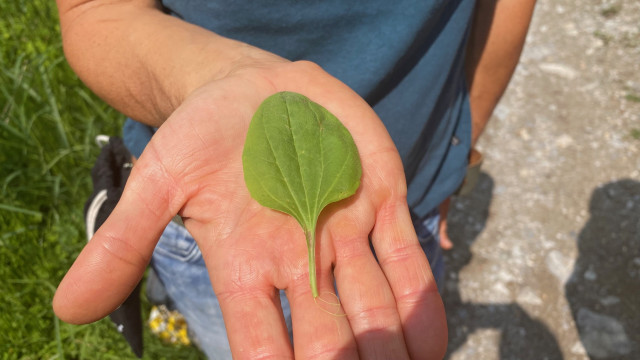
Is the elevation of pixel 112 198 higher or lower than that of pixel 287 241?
lower

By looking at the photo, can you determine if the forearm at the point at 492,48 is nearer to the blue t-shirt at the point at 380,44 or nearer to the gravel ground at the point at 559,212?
the blue t-shirt at the point at 380,44

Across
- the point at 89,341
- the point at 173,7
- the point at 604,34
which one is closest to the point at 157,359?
the point at 89,341

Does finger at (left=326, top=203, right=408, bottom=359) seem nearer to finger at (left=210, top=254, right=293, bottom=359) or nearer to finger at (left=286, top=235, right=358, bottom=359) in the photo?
finger at (left=286, top=235, right=358, bottom=359)

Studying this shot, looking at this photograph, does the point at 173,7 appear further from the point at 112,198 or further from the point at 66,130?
the point at 66,130

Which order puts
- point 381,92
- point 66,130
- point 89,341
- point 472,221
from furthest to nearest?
point 472,221 → point 66,130 → point 89,341 → point 381,92

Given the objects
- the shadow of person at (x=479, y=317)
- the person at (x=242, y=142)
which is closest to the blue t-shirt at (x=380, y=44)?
the person at (x=242, y=142)
